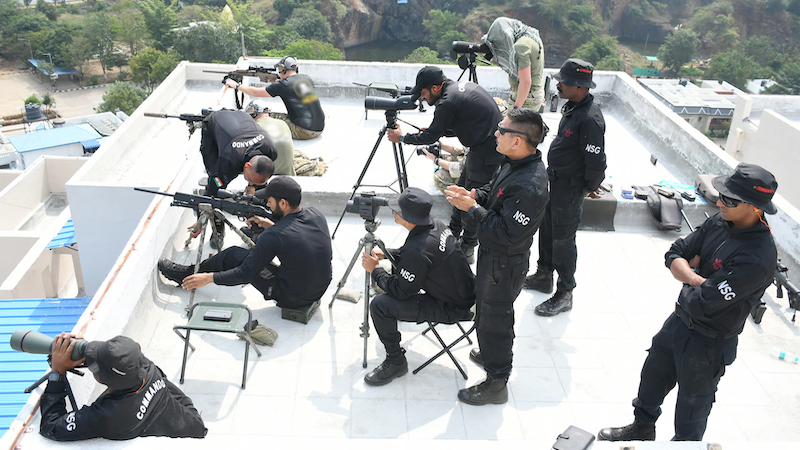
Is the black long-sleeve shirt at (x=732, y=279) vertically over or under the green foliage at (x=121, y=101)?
over

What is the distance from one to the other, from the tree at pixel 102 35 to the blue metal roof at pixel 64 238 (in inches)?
2211

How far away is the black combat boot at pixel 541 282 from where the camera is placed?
18.7ft

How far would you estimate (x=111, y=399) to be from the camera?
3.30 meters

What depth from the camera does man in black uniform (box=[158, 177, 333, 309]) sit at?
184 inches

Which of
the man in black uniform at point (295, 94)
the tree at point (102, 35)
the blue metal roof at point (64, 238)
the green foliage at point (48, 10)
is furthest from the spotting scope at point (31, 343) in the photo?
the green foliage at point (48, 10)

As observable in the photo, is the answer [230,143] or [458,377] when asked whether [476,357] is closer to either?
[458,377]

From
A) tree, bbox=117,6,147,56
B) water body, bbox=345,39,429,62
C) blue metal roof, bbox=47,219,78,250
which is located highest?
blue metal roof, bbox=47,219,78,250

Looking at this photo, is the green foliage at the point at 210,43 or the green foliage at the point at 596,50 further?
the green foliage at the point at 596,50

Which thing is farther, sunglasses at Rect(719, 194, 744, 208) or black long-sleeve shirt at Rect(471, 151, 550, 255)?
black long-sleeve shirt at Rect(471, 151, 550, 255)

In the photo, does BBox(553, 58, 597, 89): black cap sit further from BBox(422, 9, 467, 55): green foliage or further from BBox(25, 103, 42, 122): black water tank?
BBox(422, 9, 467, 55): green foliage

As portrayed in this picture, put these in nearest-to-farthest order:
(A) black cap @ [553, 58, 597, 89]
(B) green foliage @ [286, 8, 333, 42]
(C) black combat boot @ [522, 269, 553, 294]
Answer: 1. (A) black cap @ [553, 58, 597, 89]
2. (C) black combat boot @ [522, 269, 553, 294]
3. (B) green foliage @ [286, 8, 333, 42]

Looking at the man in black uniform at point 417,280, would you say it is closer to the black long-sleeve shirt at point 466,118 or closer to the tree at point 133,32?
the black long-sleeve shirt at point 466,118

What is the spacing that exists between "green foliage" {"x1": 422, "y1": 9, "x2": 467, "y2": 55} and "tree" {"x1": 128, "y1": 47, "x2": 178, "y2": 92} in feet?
103

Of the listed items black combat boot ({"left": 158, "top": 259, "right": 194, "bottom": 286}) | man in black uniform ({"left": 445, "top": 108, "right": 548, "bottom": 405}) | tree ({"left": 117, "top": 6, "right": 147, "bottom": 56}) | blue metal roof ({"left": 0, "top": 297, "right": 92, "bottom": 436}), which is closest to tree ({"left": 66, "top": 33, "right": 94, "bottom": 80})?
tree ({"left": 117, "top": 6, "right": 147, "bottom": 56})
